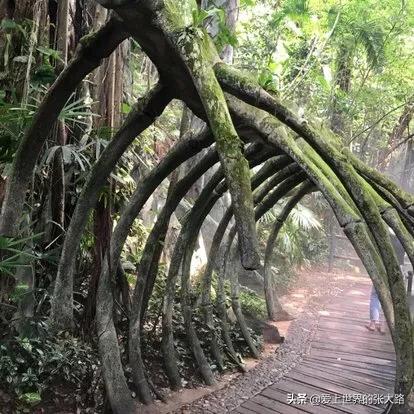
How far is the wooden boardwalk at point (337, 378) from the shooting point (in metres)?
4.69

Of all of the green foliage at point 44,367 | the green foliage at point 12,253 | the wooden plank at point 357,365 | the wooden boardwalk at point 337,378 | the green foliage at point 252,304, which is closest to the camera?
the green foliage at point 12,253


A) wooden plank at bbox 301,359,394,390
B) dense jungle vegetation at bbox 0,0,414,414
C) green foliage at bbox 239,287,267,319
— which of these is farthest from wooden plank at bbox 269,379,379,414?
green foliage at bbox 239,287,267,319

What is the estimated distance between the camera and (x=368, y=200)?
2.37 m

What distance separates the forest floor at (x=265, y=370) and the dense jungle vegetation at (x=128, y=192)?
0.19 metres

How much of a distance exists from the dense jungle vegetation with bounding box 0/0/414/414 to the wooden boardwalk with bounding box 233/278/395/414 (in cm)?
84

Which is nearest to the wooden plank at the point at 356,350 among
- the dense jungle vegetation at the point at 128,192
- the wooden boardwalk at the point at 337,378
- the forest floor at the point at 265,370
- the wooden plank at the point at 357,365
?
the wooden boardwalk at the point at 337,378

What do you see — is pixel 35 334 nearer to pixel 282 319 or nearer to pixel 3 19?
pixel 3 19

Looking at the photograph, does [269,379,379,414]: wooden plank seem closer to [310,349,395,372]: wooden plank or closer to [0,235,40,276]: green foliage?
[310,349,395,372]: wooden plank

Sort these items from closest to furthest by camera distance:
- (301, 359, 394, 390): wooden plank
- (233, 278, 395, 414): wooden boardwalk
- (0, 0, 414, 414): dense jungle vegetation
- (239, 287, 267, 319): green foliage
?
(0, 0, 414, 414): dense jungle vegetation → (233, 278, 395, 414): wooden boardwalk → (301, 359, 394, 390): wooden plank → (239, 287, 267, 319): green foliage

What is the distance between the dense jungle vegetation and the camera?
8.02 ft

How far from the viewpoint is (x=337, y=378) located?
5352 mm

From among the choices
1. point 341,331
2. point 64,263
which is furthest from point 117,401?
point 341,331

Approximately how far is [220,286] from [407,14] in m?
7.11

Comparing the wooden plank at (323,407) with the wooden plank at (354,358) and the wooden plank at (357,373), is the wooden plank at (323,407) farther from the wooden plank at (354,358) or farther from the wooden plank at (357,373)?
the wooden plank at (354,358)
